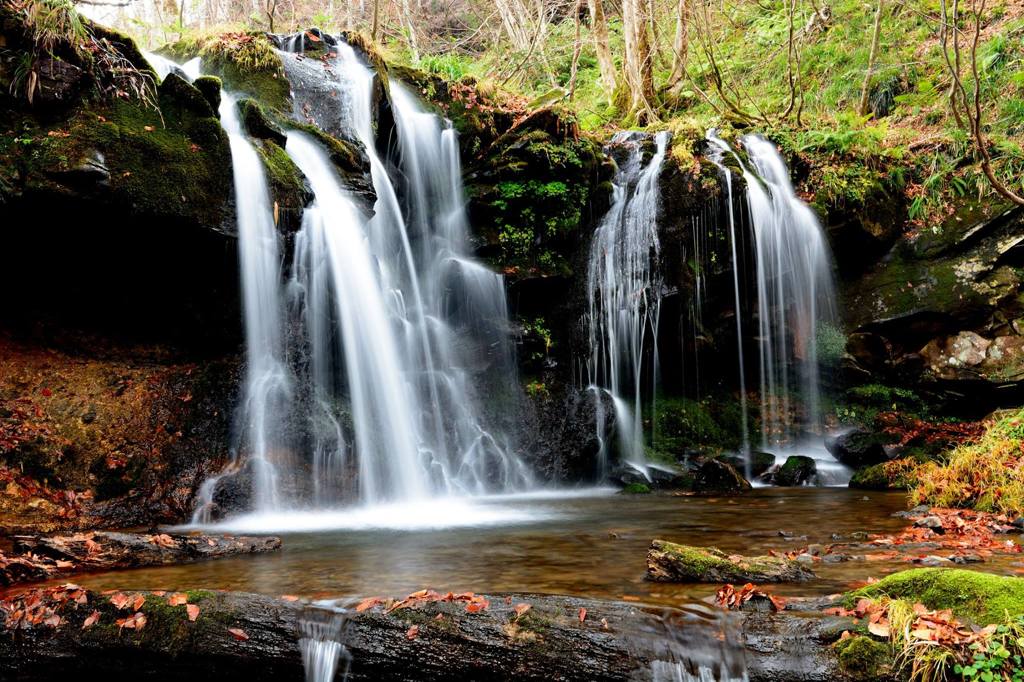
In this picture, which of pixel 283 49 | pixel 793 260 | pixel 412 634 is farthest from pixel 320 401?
pixel 793 260

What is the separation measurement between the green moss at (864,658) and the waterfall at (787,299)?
32.3 feet

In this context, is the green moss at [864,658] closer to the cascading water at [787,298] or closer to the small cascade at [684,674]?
the small cascade at [684,674]

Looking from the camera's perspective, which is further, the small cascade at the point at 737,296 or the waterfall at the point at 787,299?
the waterfall at the point at 787,299

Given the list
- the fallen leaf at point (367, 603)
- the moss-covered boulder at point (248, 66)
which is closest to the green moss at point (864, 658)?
the fallen leaf at point (367, 603)

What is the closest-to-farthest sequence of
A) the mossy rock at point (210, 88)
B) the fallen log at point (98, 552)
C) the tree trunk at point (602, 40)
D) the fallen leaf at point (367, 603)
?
the fallen leaf at point (367, 603) < the fallen log at point (98, 552) < the mossy rock at point (210, 88) < the tree trunk at point (602, 40)

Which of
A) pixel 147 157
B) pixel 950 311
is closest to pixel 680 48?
pixel 950 311

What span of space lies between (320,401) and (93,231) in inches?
136

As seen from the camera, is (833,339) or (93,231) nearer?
(93,231)

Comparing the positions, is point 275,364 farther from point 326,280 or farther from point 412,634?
point 412,634

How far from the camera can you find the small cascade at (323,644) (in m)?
3.64

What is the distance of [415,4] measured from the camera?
82.7ft

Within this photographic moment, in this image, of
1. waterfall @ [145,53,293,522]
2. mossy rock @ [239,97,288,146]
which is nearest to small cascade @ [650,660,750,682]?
waterfall @ [145,53,293,522]

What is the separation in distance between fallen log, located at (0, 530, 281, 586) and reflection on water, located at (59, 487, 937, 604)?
224mm

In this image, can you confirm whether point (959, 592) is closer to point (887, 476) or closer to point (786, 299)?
point (887, 476)
